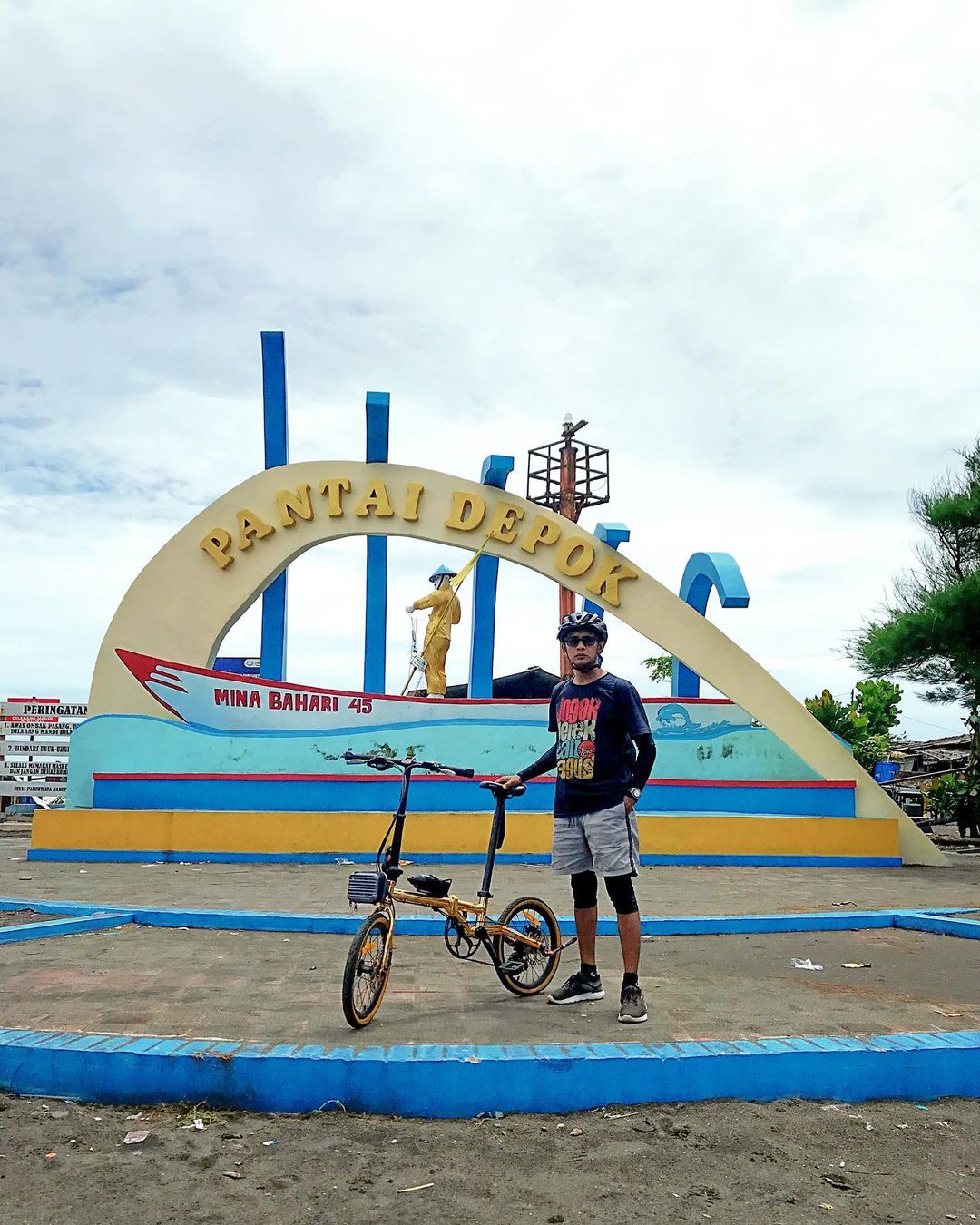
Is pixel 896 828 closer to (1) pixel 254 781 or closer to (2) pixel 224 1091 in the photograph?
(1) pixel 254 781

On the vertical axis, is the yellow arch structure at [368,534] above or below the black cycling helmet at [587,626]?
above

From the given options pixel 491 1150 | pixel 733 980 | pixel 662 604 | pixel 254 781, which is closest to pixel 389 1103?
pixel 491 1150

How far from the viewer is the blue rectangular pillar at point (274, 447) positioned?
42.7 feet

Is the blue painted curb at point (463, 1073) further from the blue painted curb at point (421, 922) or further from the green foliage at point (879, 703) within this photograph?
the green foliage at point (879, 703)

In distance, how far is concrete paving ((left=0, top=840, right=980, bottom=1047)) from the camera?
3781 millimetres

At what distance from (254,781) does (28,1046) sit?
833 cm

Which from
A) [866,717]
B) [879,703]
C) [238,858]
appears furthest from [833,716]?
[238,858]

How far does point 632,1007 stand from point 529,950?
0.64m

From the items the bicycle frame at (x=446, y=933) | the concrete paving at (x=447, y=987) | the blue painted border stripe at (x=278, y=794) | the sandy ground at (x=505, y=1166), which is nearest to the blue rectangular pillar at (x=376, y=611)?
the blue painted border stripe at (x=278, y=794)

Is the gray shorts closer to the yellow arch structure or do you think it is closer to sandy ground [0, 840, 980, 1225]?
sandy ground [0, 840, 980, 1225]

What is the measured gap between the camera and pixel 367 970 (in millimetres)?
3742

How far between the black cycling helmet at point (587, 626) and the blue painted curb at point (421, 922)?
2350 millimetres

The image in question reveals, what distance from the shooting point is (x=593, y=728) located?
4.35 metres

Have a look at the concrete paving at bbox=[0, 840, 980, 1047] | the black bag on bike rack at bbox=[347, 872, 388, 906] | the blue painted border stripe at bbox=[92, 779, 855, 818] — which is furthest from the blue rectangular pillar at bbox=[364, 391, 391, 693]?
the black bag on bike rack at bbox=[347, 872, 388, 906]
